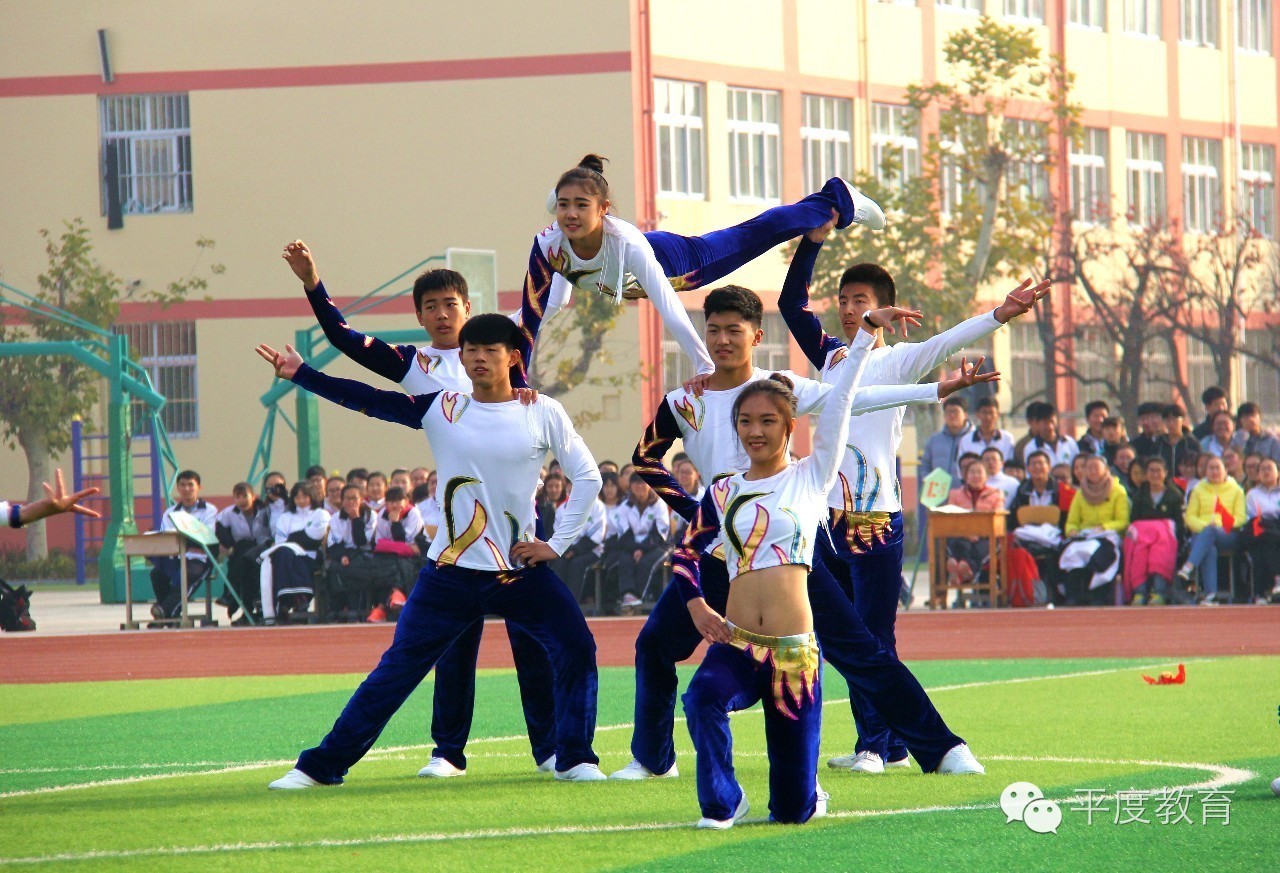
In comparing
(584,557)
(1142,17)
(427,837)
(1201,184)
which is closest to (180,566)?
(584,557)

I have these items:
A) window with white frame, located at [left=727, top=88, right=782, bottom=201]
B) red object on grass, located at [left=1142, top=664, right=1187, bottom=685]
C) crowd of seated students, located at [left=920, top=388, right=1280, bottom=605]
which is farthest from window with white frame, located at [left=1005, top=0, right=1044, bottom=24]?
red object on grass, located at [left=1142, top=664, right=1187, bottom=685]

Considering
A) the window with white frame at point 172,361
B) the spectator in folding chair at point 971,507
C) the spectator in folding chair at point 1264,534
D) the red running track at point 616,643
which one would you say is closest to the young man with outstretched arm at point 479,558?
the red running track at point 616,643

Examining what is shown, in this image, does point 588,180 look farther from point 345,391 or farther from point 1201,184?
point 1201,184

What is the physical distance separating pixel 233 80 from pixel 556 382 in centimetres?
776

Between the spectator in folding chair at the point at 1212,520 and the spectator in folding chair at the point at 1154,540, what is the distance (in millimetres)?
158

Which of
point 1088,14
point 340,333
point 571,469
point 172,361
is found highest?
point 1088,14

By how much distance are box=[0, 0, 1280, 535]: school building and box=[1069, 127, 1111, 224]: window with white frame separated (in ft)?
20.4

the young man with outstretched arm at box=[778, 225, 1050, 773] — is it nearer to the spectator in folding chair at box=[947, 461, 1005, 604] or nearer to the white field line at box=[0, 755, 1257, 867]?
the white field line at box=[0, 755, 1257, 867]

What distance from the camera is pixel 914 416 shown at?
1307 inches

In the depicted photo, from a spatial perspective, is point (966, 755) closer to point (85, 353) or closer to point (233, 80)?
point (85, 353)

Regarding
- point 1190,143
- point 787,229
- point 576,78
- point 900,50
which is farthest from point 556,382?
point 787,229

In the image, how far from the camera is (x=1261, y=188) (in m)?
39.8

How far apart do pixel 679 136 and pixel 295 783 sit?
25.2 meters

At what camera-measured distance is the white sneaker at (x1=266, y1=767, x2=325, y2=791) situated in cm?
812
